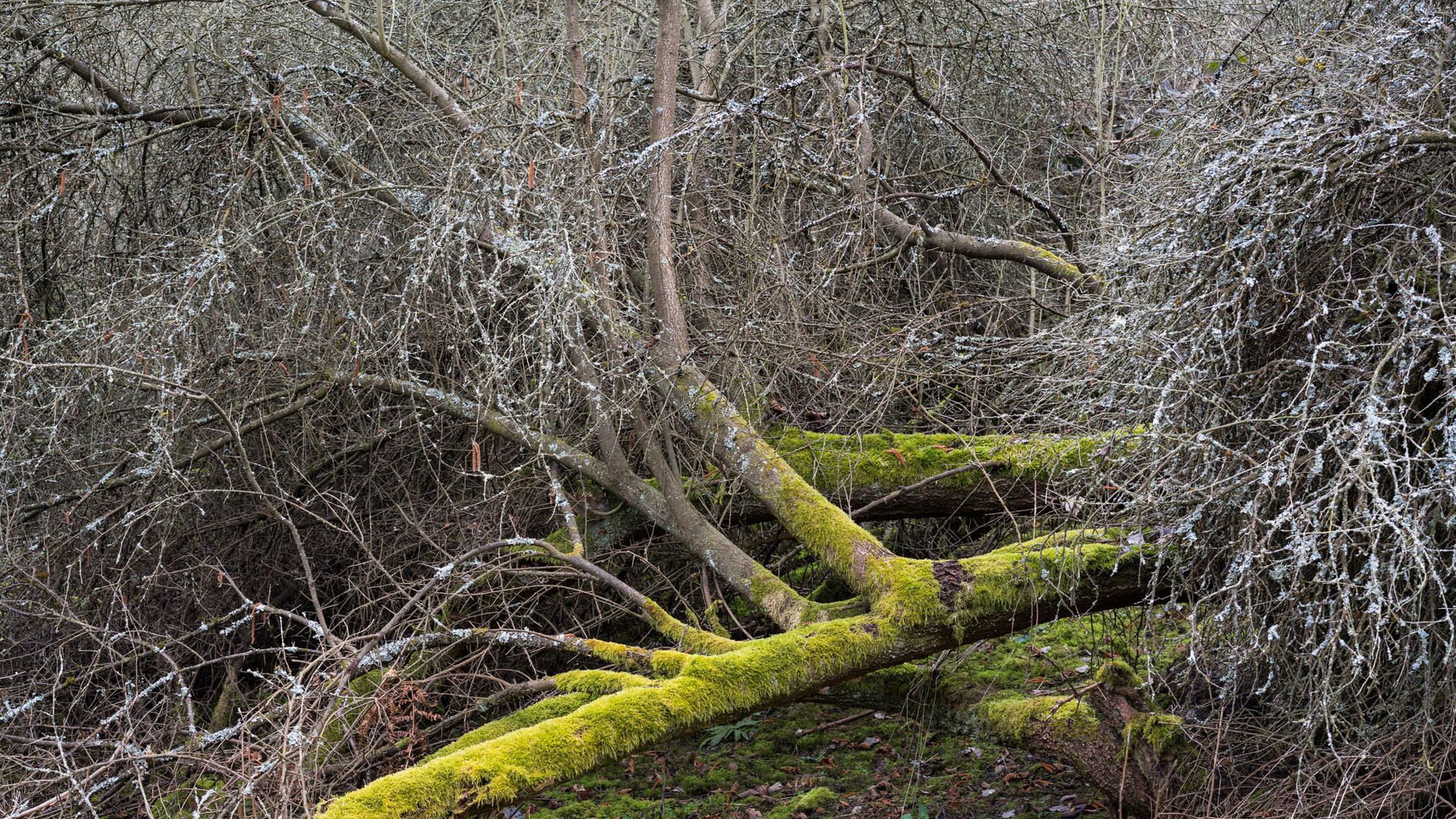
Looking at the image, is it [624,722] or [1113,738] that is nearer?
[624,722]

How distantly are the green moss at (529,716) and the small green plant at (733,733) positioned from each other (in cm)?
182

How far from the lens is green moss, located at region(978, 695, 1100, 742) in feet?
13.1

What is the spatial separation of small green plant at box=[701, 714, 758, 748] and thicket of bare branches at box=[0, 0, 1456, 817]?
1.74 feet

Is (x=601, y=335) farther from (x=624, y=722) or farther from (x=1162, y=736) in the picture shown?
(x=1162, y=736)

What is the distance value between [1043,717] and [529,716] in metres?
1.77

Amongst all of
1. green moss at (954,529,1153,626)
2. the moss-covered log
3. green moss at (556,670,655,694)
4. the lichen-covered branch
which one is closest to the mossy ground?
the moss-covered log

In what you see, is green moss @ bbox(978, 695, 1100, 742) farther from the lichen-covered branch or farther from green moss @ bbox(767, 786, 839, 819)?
green moss @ bbox(767, 786, 839, 819)

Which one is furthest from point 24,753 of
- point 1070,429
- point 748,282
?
point 1070,429

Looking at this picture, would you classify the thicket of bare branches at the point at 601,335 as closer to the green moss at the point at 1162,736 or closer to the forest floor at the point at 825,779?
the green moss at the point at 1162,736

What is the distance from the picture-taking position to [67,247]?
591 cm

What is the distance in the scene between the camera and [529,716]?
411 cm

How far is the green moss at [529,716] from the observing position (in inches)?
156

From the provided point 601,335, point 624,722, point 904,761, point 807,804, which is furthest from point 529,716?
point 904,761

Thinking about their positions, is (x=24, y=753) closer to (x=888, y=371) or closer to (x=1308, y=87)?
(x=888, y=371)
